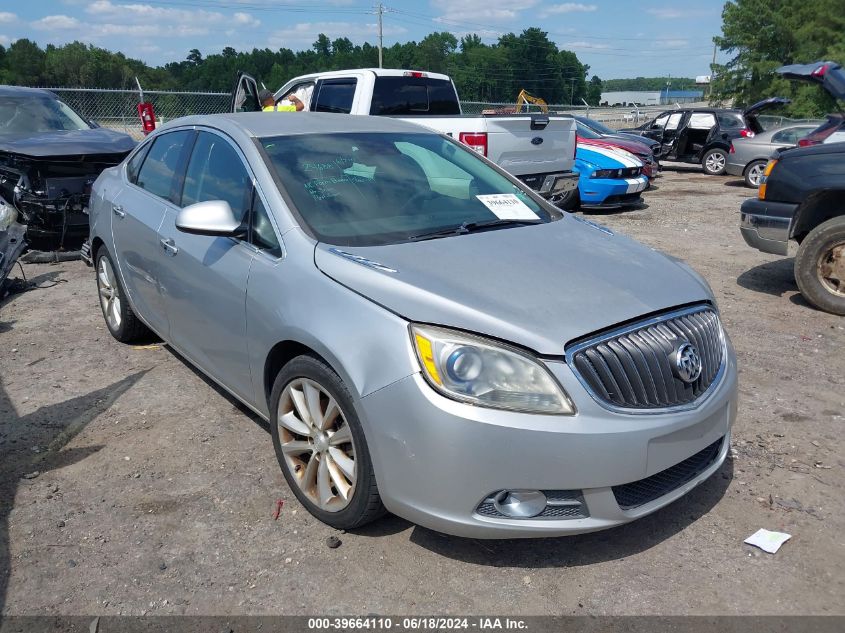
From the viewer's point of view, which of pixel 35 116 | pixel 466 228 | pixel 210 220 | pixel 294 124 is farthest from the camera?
pixel 35 116

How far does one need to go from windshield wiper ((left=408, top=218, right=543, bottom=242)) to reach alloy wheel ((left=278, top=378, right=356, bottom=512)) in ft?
2.84

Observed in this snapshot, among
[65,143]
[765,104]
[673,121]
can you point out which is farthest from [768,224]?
[673,121]

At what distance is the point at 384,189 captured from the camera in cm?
349

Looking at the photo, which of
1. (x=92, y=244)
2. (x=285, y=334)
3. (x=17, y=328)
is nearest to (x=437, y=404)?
(x=285, y=334)

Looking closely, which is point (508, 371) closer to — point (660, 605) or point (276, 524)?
point (660, 605)

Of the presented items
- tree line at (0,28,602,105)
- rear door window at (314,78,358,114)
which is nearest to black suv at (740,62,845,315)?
rear door window at (314,78,358,114)

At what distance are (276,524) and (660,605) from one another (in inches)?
63.6

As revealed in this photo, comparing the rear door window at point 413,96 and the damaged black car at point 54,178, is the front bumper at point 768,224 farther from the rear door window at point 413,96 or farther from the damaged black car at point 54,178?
the damaged black car at point 54,178

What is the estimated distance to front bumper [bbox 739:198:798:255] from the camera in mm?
5930

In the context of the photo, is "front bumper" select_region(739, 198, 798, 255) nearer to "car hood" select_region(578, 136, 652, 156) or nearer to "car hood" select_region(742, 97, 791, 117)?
"car hood" select_region(578, 136, 652, 156)

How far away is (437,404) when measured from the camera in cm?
236

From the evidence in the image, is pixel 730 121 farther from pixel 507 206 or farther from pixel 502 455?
pixel 502 455

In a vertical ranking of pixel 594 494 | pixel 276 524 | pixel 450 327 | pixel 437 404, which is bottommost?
pixel 276 524

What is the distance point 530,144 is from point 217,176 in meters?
5.39
